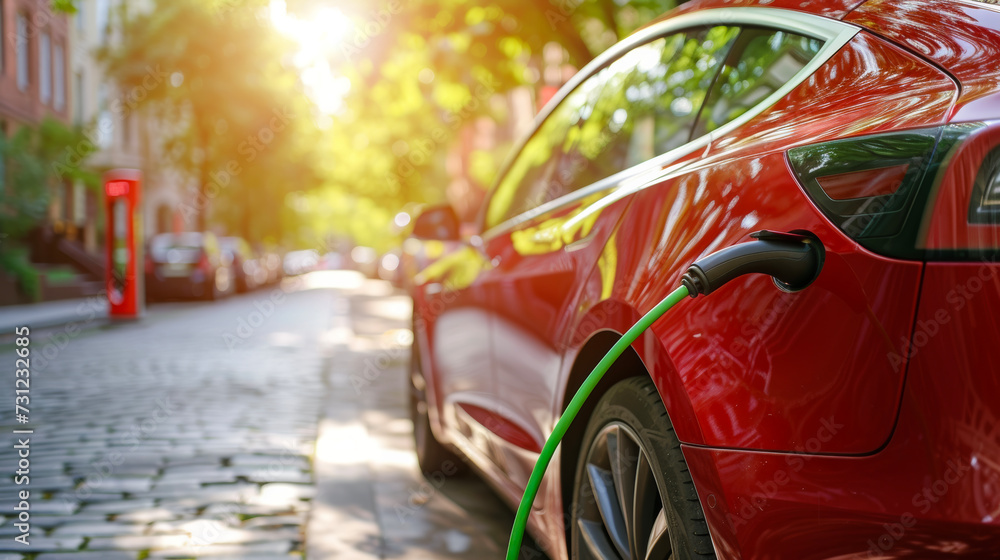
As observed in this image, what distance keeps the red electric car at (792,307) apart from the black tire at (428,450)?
6.20 ft

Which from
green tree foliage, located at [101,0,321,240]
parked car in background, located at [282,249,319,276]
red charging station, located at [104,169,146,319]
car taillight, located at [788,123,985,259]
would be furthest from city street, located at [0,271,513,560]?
parked car in background, located at [282,249,319,276]

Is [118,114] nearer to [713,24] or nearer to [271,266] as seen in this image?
[271,266]

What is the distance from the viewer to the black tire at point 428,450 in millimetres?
4605

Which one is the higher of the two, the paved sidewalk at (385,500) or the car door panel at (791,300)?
the car door panel at (791,300)

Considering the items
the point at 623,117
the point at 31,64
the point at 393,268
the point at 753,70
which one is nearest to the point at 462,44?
the point at 623,117

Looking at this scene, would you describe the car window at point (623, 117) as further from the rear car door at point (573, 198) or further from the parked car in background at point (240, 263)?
the parked car in background at point (240, 263)

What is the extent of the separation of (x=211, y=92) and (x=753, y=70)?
36631mm

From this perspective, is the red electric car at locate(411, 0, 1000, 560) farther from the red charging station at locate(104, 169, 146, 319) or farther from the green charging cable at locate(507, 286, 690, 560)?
the red charging station at locate(104, 169, 146, 319)

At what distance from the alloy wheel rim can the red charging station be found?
1526 cm

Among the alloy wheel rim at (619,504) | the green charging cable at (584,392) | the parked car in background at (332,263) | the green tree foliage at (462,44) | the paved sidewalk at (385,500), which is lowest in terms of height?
the parked car in background at (332,263)

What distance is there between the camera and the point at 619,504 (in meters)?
2.10

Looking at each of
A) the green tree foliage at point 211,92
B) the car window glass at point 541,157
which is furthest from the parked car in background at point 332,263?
the car window glass at point 541,157

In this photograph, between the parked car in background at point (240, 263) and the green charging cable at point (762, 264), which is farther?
the parked car in background at point (240, 263)

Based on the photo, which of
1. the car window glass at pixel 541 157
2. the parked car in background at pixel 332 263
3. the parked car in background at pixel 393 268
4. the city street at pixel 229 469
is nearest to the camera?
the car window glass at pixel 541 157
